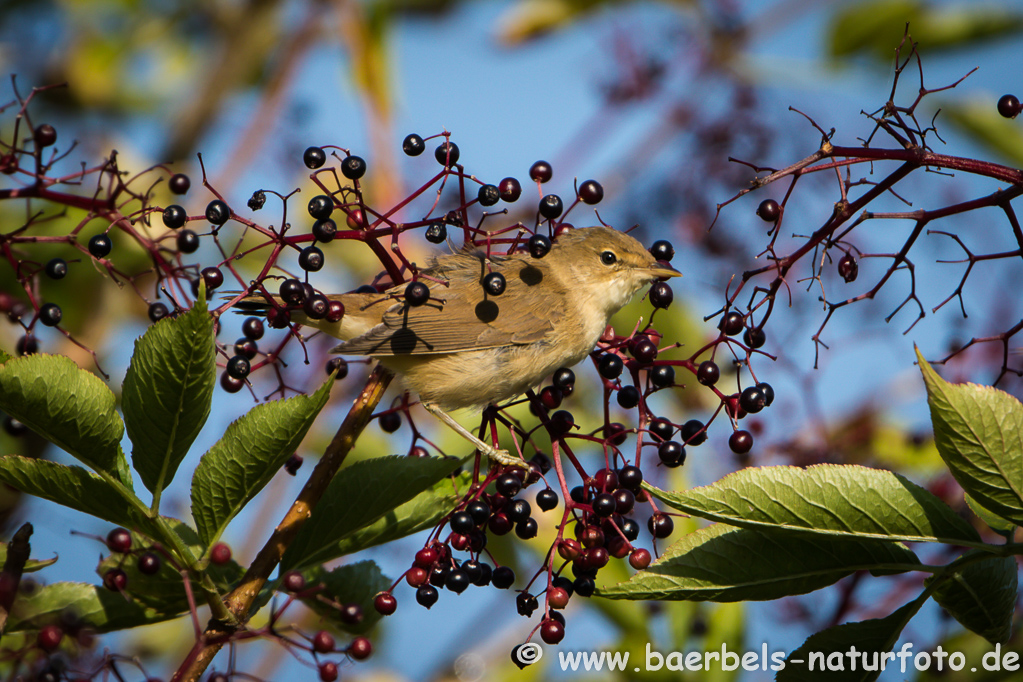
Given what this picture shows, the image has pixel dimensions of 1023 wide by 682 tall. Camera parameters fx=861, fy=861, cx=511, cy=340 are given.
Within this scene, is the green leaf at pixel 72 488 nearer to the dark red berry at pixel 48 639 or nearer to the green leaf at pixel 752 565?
the dark red berry at pixel 48 639

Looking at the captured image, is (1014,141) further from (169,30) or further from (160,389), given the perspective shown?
(169,30)

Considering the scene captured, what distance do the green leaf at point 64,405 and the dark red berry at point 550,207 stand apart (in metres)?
1.33

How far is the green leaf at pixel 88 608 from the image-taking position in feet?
7.40

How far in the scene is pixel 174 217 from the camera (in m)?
2.40

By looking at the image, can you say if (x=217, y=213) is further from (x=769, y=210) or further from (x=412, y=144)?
(x=769, y=210)

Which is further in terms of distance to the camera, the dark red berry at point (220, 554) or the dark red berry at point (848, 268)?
the dark red berry at point (848, 268)

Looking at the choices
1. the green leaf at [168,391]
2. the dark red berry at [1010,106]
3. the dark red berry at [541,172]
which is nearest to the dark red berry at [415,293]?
the dark red berry at [541,172]

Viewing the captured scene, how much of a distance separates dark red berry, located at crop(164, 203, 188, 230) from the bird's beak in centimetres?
169

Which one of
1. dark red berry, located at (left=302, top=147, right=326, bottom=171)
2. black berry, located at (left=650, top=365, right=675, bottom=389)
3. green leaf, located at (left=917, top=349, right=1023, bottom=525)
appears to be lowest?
green leaf, located at (left=917, top=349, right=1023, bottom=525)

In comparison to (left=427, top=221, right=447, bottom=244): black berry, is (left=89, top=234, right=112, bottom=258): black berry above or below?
below

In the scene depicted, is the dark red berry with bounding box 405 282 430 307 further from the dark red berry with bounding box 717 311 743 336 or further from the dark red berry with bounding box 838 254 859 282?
the dark red berry with bounding box 838 254 859 282

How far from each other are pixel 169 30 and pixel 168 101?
63 cm

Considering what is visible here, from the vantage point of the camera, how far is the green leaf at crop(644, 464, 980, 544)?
188 centimetres

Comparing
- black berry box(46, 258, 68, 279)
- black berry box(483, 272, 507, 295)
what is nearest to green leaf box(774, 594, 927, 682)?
black berry box(483, 272, 507, 295)
